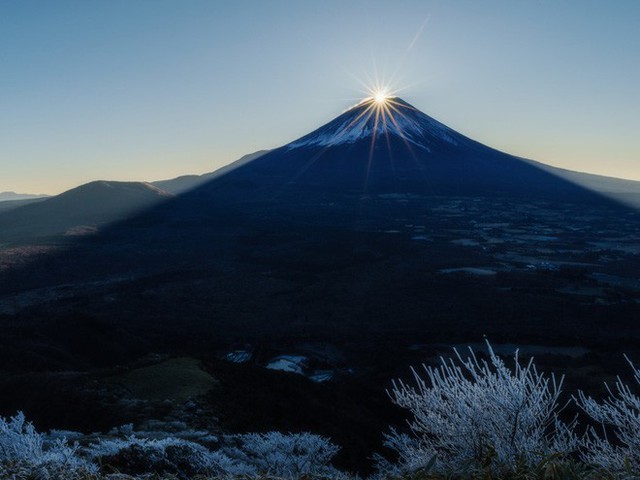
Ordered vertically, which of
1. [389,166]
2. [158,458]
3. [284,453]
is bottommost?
[284,453]

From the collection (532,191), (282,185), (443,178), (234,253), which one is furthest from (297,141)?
(234,253)

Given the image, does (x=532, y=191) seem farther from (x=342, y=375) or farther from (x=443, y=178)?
(x=342, y=375)

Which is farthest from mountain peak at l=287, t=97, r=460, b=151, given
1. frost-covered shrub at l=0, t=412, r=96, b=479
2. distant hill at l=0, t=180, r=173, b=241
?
frost-covered shrub at l=0, t=412, r=96, b=479

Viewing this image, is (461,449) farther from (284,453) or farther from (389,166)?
(389,166)

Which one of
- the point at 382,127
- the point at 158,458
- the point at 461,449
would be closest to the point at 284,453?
the point at 158,458

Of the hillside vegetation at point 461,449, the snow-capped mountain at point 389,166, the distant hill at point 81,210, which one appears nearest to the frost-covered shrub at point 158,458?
the hillside vegetation at point 461,449

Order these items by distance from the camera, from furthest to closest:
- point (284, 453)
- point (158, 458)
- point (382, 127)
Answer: point (382, 127) < point (284, 453) < point (158, 458)

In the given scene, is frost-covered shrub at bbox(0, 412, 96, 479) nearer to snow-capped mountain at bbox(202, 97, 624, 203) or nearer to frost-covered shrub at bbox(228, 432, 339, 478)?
frost-covered shrub at bbox(228, 432, 339, 478)
